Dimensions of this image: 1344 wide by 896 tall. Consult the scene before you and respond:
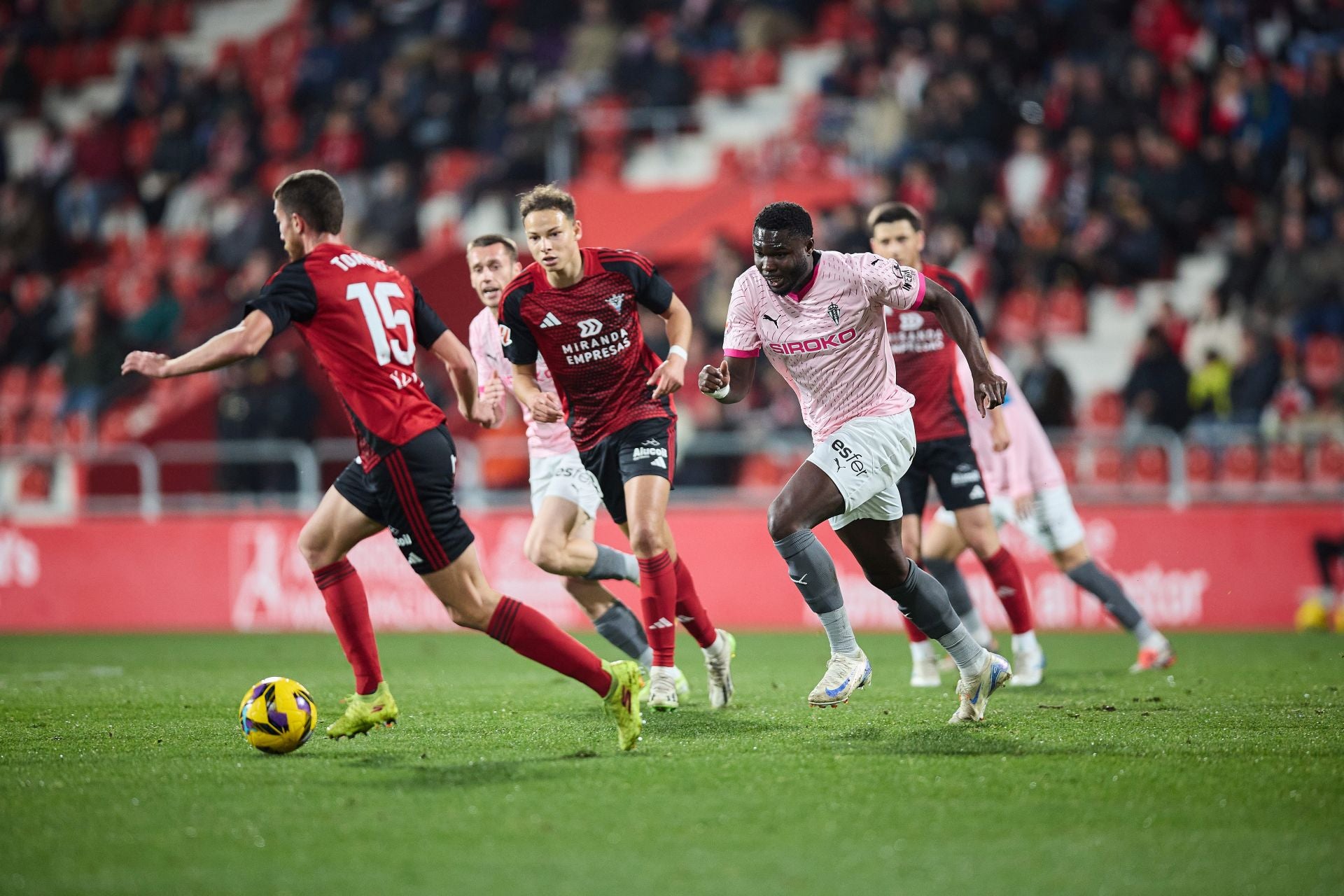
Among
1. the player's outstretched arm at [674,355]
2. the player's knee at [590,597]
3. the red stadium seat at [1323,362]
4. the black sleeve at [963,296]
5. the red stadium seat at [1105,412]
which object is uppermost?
the red stadium seat at [1323,362]

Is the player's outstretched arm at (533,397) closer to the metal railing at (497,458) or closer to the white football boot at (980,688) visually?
the white football boot at (980,688)

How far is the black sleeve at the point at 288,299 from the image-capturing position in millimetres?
6098

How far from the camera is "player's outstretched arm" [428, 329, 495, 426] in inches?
264

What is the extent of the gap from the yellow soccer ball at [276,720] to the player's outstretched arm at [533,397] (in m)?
1.74

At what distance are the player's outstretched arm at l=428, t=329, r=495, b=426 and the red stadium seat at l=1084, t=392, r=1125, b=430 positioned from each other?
10446 mm

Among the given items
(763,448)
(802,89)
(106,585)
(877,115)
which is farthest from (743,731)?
(802,89)

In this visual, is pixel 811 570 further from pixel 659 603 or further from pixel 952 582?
pixel 952 582

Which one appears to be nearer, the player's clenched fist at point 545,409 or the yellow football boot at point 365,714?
the yellow football boot at point 365,714

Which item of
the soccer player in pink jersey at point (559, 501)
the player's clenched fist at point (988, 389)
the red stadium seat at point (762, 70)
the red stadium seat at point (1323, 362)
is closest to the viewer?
the player's clenched fist at point (988, 389)

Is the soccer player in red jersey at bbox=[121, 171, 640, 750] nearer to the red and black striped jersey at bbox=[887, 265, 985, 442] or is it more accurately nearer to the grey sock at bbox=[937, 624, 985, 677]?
the grey sock at bbox=[937, 624, 985, 677]

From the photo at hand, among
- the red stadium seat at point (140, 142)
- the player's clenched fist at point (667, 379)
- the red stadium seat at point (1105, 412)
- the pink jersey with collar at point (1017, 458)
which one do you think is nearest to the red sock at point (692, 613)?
the player's clenched fist at point (667, 379)

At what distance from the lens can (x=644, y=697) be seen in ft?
27.3

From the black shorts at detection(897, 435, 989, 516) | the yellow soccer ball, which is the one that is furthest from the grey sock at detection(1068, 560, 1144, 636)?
the yellow soccer ball

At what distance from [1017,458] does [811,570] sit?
3511 mm
